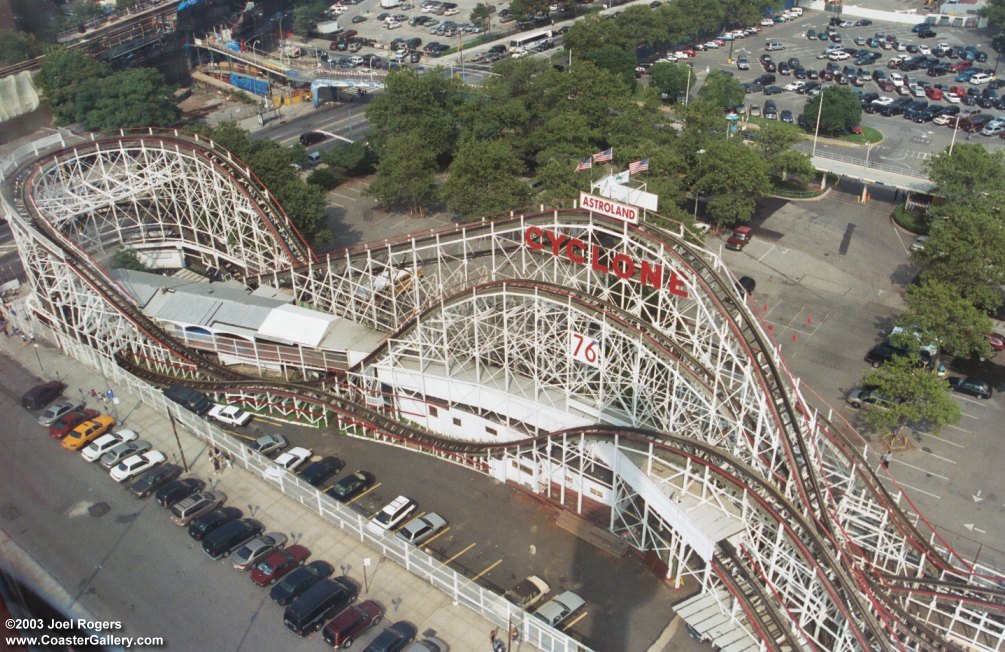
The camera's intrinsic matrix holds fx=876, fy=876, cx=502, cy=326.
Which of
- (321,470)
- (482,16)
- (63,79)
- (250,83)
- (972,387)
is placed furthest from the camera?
(482,16)

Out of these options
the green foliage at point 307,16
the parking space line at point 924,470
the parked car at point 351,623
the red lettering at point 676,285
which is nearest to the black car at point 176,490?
the parked car at point 351,623

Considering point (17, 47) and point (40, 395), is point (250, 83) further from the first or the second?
point (40, 395)

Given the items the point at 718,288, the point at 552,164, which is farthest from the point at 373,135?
the point at 718,288

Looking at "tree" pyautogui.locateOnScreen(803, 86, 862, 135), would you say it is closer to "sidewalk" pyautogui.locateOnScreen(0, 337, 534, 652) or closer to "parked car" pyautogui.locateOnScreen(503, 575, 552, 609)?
"parked car" pyautogui.locateOnScreen(503, 575, 552, 609)

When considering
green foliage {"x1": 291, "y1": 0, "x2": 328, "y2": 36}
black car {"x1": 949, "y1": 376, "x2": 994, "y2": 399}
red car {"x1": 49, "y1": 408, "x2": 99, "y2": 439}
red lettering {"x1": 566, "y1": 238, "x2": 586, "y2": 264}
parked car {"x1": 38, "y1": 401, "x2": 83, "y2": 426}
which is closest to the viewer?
red lettering {"x1": 566, "y1": 238, "x2": 586, "y2": 264}

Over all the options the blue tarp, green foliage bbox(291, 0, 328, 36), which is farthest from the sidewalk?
green foliage bbox(291, 0, 328, 36)

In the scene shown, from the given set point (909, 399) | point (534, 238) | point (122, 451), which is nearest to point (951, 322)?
point (909, 399)

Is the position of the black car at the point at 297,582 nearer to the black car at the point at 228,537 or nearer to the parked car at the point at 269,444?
the black car at the point at 228,537
